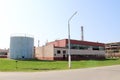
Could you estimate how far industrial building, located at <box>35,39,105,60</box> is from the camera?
223 feet

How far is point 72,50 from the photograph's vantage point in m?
70.5

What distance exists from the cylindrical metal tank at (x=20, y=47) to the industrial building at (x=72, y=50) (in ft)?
19.3

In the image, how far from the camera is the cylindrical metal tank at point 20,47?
70.3 meters

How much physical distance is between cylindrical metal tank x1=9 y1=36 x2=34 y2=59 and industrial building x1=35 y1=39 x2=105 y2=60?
587 cm

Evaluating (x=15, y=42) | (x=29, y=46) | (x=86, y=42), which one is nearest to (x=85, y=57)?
(x=86, y=42)

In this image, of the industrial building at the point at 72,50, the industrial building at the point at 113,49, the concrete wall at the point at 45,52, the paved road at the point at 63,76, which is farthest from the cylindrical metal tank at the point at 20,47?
the industrial building at the point at 113,49

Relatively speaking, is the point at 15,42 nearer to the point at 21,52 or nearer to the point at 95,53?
the point at 21,52

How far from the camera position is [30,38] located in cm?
7312

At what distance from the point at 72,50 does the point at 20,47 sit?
16865 mm

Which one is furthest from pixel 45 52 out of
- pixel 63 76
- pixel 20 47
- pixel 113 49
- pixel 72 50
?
pixel 113 49

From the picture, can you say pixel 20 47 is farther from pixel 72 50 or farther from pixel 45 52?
pixel 72 50

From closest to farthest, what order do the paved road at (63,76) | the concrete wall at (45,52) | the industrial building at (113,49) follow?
1. the paved road at (63,76)
2. the concrete wall at (45,52)
3. the industrial building at (113,49)

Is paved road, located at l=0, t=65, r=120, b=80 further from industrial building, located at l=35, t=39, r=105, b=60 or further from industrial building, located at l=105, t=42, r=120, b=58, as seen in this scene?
industrial building, located at l=105, t=42, r=120, b=58

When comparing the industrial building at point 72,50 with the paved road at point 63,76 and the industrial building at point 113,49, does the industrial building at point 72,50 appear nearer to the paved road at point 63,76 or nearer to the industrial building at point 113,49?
the industrial building at point 113,49
